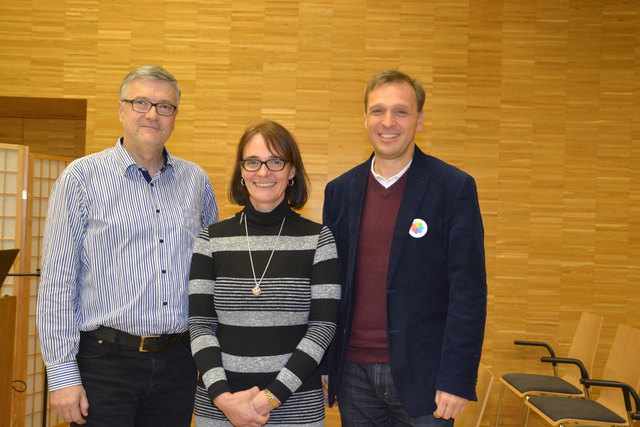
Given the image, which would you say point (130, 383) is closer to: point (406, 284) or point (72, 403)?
point (72, 403)

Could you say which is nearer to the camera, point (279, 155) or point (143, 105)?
A: point (279, 155)

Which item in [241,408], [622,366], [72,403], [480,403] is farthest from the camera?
[622,366]

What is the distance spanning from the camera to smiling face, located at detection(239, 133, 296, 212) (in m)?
1.93

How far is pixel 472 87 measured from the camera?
548cm

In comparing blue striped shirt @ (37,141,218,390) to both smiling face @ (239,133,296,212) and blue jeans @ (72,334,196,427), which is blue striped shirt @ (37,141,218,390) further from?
smiling face @ (239,133,296,212)

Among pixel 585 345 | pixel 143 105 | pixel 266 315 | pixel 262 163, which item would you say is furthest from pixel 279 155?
pixel 585 345

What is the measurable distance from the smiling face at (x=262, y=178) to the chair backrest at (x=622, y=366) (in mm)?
2990

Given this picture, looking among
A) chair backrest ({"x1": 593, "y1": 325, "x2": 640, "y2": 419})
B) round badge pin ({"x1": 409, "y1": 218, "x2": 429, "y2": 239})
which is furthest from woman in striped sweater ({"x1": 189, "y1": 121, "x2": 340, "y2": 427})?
chair backrest ({"x1": 593, "y1": 325, "x2": 640, "y2": 419})

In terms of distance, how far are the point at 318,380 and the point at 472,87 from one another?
419 cm

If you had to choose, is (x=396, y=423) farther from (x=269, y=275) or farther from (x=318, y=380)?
(x=269, y=275)

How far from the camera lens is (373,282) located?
2.08 meters

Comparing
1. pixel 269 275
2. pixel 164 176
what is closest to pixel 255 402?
pixel 269 275

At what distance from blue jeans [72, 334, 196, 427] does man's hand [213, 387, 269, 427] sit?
1.42 feet

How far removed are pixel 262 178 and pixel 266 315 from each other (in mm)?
438
